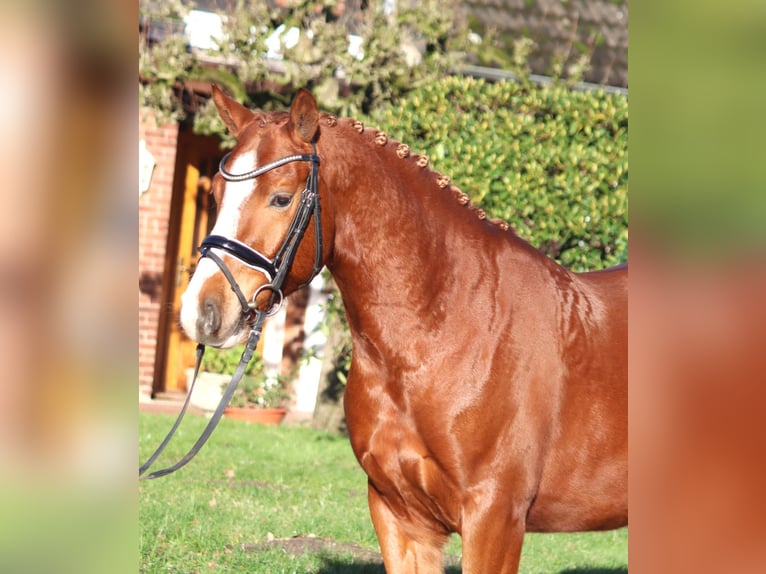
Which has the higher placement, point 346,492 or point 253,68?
point 253,68

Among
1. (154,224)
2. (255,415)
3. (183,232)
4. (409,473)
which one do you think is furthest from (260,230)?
(183,232)

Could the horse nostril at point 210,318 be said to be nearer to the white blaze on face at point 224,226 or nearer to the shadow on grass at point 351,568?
the white blaze on face at point 224,226

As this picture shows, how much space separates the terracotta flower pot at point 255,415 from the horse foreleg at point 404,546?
6.83 meters

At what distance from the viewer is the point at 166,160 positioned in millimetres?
10359

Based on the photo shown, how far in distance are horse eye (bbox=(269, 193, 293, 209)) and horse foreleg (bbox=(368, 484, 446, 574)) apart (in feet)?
3.67

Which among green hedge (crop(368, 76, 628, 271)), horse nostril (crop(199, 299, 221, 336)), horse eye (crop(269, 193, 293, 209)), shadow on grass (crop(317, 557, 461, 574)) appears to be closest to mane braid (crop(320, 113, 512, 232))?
horse eye (crop(269, 193, 293, 209))

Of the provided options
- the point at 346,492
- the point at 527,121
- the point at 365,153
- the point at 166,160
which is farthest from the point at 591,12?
the point at 365,153

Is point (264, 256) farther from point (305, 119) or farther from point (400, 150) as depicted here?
point (400, 150)

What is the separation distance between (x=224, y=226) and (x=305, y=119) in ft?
1.57

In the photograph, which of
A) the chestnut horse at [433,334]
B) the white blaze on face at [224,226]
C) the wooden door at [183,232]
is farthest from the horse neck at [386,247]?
the wooden door at [183,232]

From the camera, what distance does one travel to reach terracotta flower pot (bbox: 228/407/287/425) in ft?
32.4
